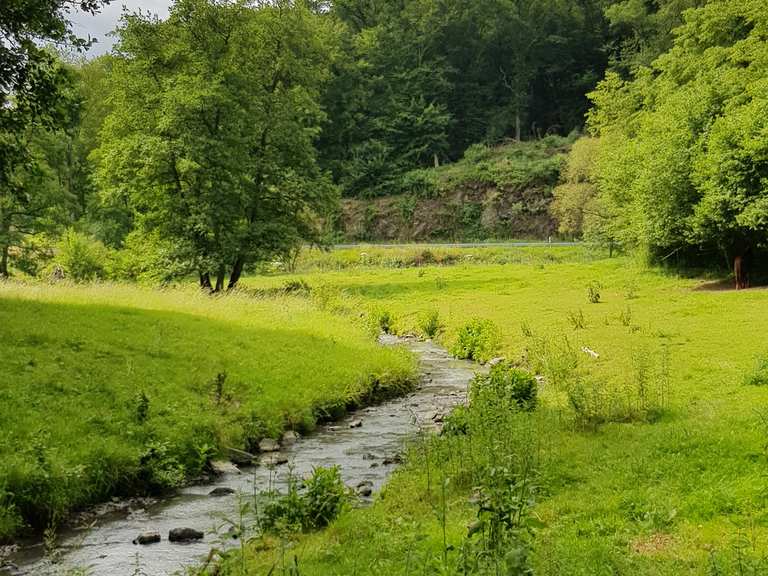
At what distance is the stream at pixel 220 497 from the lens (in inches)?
349

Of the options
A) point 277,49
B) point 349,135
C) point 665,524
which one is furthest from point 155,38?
point 349,135

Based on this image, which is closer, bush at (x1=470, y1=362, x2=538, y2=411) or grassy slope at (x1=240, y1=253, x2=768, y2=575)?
grassy slope at (x1=240, y1=253, x2=768, y2=575)

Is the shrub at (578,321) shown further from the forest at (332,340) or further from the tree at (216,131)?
the tree at (216,131)

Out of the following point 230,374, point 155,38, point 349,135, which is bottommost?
point 230,374

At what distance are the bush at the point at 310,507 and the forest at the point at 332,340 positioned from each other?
0.06 metres

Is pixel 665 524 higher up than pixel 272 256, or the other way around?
pixel 272 256

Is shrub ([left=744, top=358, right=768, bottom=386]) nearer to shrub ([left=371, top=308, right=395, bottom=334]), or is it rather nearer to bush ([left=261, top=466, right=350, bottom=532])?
bush ([left=261, top=466, right=350, bottom=532])

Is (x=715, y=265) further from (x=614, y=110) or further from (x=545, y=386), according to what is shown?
(x=545, y=386)

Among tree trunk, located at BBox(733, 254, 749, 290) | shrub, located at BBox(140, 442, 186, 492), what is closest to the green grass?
tree trunk, located at BBox(733, 254, 749, 290)

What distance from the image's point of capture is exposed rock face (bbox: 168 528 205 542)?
962 cm

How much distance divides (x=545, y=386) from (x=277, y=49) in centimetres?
2868

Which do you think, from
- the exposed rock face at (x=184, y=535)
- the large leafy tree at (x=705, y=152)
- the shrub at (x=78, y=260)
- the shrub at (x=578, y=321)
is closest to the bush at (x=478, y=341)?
the shrub at (x=578, y=321)

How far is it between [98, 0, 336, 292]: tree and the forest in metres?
0.18

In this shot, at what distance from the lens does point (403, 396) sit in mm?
20703
